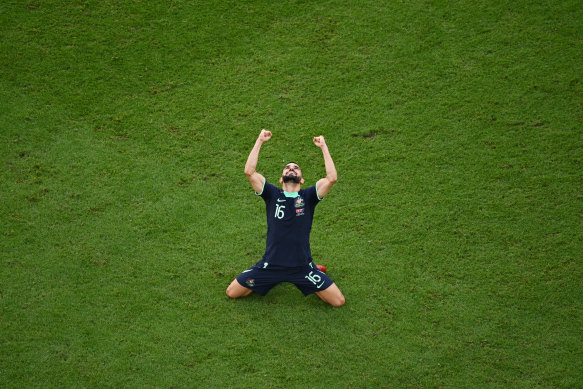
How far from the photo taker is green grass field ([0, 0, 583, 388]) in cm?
584

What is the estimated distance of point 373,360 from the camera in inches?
227

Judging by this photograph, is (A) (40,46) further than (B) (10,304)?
Yes

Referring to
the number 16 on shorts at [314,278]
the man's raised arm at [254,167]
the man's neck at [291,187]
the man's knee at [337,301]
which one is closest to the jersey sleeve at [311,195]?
the man's neck at [291,187]

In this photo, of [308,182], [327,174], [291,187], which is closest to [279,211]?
[291,187]

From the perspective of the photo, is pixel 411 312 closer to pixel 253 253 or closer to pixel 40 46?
pixel 253 253

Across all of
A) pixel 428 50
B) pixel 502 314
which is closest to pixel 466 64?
pixel 428 50

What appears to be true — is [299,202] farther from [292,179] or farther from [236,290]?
[236,290]

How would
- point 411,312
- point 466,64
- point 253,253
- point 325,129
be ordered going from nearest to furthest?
1. point 411,312
2. point 253,253
3. point 325,129
4. point 466,64

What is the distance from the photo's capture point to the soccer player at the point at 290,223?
19.2ft

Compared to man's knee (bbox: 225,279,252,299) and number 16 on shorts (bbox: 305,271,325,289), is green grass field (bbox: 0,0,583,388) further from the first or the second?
number 16 on shorts (bbox: 305,271,325,289)

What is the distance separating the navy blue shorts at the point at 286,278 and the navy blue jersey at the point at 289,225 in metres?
0.10

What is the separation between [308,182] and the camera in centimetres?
743

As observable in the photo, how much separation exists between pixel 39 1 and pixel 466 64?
335 inches

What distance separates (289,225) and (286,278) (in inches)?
27.3
